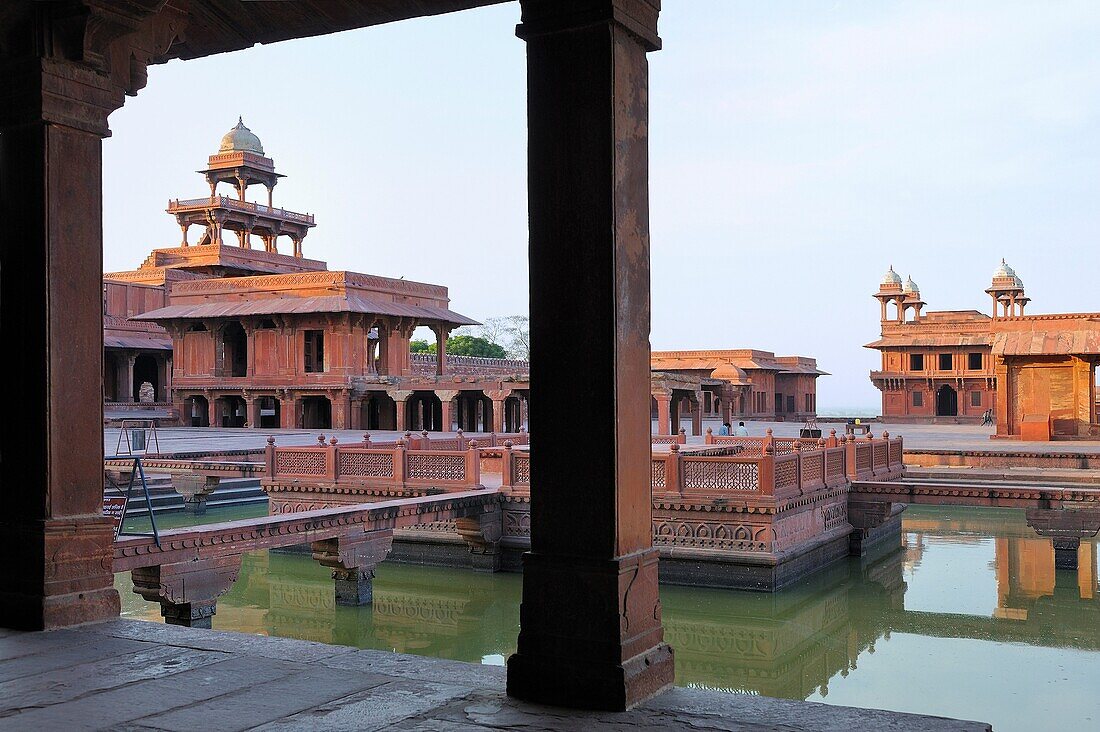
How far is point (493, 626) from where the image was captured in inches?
531

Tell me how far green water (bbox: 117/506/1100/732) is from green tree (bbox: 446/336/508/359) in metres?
54.8

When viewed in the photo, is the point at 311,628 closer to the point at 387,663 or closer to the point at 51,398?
the point at 51,398

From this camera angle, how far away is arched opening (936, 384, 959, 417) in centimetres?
5646

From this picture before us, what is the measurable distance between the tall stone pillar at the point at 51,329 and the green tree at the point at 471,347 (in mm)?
66063

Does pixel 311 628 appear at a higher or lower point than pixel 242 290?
lower

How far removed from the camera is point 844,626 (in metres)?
13.6

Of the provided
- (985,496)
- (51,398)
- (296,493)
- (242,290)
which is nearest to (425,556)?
(296,493)

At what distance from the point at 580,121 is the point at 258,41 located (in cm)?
241

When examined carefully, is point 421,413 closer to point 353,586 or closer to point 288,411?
point 288,411

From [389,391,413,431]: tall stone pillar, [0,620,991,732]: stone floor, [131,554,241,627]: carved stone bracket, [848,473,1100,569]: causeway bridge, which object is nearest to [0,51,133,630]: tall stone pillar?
[0,620,991,732]: stone floor

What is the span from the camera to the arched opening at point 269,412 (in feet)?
131

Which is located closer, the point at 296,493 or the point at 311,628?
the point at 311,628

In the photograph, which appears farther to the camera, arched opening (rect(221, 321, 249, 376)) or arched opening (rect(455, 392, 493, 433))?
arched opening (rect(221, 321, 249, 376))

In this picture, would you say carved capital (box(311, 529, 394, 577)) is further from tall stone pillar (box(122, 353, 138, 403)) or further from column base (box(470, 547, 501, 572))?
tall stone pillar (box(122, 353, 138, 403))
